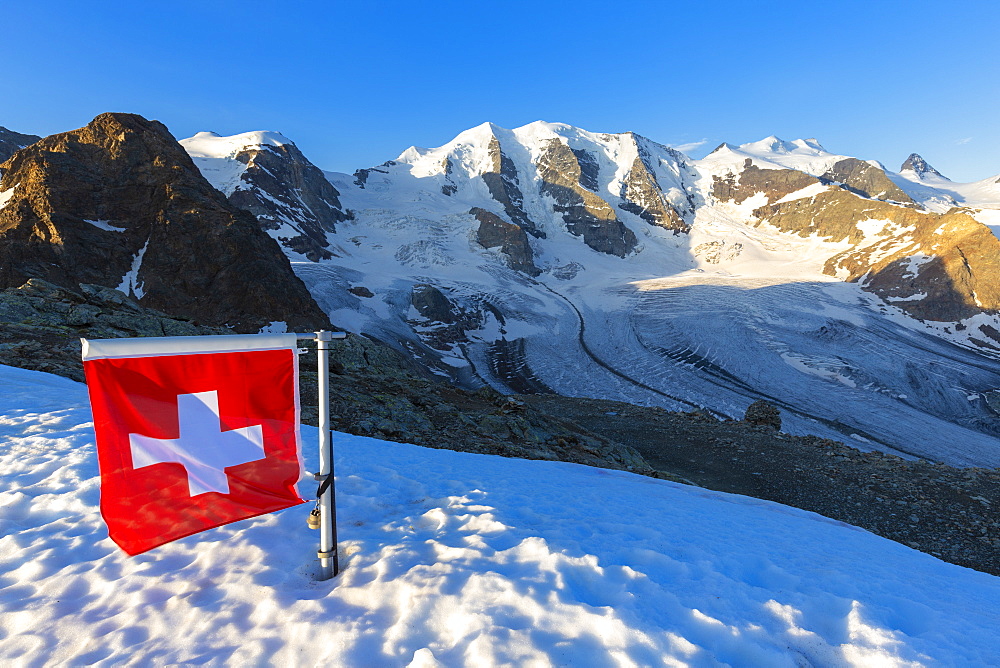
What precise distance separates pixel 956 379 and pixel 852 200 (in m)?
76.9

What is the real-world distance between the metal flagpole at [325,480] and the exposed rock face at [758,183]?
441ft

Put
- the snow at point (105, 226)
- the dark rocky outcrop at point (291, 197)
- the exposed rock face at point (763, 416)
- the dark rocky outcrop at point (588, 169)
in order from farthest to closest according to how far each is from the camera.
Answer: the dark rocky outcrop at point (588, 169) → the dark rocky outcrop at point (291, 197) → the snow at point (105, 226) → the exposed rock face at point (763, 416)

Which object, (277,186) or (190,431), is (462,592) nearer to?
(190,431)

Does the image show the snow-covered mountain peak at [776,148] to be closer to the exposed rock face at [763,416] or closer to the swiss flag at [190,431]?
the exposed rock face at [763,416]

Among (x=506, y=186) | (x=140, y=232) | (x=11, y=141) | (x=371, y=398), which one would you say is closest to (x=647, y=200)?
(x=506, y=186)

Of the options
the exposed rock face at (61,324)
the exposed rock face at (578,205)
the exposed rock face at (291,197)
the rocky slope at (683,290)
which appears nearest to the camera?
the exposed rock face at (61,324)

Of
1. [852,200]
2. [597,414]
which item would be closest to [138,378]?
[597,414]

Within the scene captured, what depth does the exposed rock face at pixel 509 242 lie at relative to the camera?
85625mm

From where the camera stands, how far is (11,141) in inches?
2790

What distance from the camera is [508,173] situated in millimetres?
129000

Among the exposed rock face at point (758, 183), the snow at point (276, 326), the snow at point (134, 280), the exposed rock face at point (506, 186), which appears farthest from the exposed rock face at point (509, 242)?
the exposed rock face at point (758, 183)

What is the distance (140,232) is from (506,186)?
325 ft

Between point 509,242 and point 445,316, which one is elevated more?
point 509,242

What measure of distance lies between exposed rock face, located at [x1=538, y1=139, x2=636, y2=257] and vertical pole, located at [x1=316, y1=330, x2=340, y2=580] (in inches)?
4087
